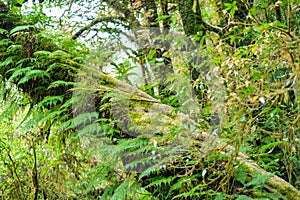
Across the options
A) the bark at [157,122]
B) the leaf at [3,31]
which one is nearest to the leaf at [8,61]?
the leaf at [3,31]

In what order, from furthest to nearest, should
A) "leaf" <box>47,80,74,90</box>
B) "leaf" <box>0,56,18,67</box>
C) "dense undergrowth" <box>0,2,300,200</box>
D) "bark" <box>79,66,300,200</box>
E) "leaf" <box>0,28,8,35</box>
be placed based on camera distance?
1. "leaf" <box>0,28,8,35</box>
2. "leaf" <box>0,56,18,67</box>
3. "leaf" <box>47,80,74,90</box>
4. "bark" <box>79,66,300,200</box>
5. "dense undergrowth" <box>0,2,300,200</box>

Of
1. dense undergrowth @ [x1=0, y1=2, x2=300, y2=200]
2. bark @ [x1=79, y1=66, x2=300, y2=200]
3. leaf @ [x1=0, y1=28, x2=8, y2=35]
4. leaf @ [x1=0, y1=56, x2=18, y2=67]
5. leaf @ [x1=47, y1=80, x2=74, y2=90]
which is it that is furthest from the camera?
leaf @ [x1=0, y1=28, x2=8, y2=35]

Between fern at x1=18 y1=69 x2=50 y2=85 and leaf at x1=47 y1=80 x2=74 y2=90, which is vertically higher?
fern at x1=18 y1=69 x2=50 y2=85

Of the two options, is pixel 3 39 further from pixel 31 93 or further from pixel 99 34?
pixel 99 34

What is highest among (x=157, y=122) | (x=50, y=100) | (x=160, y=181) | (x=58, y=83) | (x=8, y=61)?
(x=8, y=61)

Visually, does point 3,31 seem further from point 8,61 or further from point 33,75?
point 33,75

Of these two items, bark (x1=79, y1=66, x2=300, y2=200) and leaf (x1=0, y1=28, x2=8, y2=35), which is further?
leaf (x1=0, y1=28, x2=8, y2=35)

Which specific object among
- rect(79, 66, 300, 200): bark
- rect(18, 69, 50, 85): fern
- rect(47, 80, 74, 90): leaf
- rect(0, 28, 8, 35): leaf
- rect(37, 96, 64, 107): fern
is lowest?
rect(79, 66, 300, 200): bark

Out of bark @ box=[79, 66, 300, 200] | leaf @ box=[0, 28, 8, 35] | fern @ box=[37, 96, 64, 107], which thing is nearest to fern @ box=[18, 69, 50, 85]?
fern @ box=[37, 96, 64, 107]

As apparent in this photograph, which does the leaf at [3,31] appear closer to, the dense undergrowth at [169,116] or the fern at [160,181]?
the dense undergrowth at [169,116]

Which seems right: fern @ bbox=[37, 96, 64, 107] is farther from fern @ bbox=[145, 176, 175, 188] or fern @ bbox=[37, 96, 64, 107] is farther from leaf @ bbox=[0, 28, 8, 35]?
fern @ bbox=[145, 176, 175, 188]

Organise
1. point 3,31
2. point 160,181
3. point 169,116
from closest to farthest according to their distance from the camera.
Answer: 1. point 160,181
2. point 169,116
3. point 3,31

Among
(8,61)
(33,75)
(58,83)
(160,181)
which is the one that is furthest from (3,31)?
(160,181)

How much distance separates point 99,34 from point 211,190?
17.6 feet
